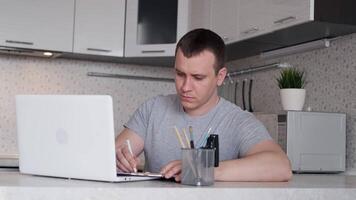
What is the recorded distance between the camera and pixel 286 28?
2346 mm

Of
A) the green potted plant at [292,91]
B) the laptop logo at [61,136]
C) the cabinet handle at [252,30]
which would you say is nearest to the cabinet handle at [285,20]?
the cabinet handle at [252,30]

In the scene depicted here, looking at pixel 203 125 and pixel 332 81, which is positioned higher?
pixel 332 81

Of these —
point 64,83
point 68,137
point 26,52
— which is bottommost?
point 68,137

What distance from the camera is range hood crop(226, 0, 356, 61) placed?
85.6 inches

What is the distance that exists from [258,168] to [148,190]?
41 centimetres

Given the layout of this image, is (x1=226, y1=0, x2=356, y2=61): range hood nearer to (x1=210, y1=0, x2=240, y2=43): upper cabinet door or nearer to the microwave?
(x1=210, y1=0, x2=240, y2=43): upper cabinet door

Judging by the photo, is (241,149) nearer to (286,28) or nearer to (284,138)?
(284,138)

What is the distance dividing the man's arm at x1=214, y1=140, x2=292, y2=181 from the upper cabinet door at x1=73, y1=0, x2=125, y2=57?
2075 millimetres

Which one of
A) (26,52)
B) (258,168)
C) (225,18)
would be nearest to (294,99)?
(225,18)

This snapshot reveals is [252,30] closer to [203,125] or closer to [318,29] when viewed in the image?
[318,29]

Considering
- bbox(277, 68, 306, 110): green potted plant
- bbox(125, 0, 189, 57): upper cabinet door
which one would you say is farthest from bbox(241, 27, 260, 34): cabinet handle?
bbox(125, 0, 189, 57): upper cabinet door

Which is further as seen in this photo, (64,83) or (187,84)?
(64,83)

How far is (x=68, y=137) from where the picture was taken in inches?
49.2

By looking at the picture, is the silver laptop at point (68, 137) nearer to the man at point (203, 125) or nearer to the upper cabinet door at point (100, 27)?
the man at point (203, 125)
